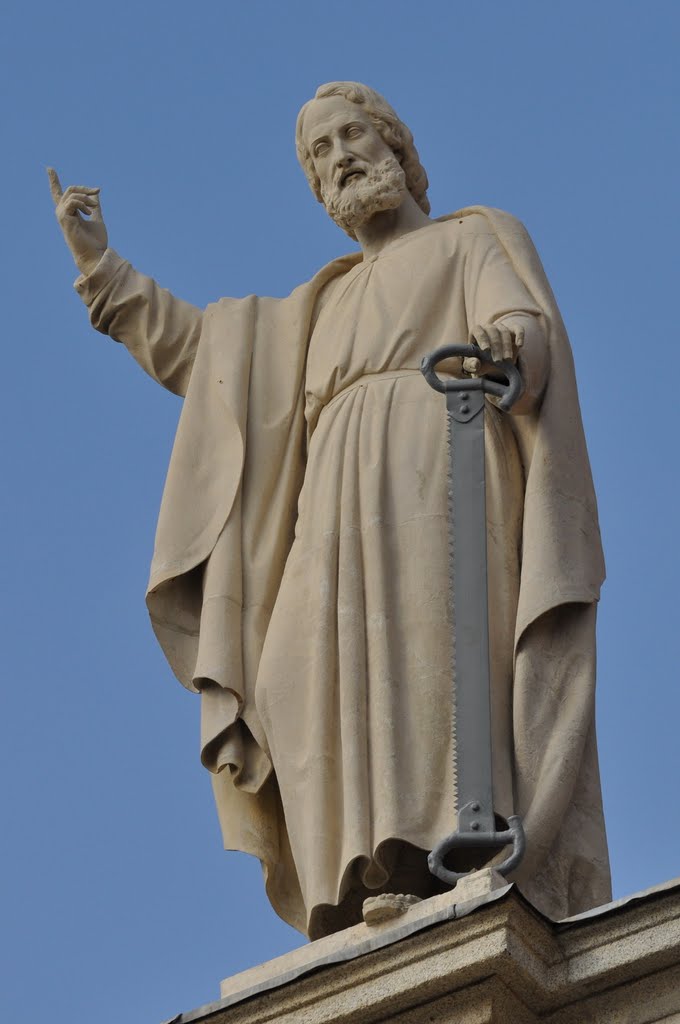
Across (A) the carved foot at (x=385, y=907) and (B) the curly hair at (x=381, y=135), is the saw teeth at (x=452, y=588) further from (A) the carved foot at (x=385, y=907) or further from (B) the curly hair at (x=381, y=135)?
(B) the curly hair at (x=381, y=135)

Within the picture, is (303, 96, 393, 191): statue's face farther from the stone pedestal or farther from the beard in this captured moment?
the stone pedestal

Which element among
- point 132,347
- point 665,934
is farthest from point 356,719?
point 132,347

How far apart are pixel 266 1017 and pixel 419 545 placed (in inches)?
89.2

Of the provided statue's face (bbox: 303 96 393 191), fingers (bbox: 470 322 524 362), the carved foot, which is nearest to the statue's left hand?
fingers (bbox: 470 322 524 362)

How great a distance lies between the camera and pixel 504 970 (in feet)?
27.3

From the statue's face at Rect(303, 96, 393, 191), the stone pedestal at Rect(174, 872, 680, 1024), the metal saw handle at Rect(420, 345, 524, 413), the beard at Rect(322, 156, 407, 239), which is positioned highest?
the statue's face at Rect(303, 96, 393, 191)

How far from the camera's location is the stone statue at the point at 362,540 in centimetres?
988

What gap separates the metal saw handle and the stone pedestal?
7.28 feet

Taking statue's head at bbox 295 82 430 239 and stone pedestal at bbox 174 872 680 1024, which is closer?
stone pedestal at bbox 174 872 680 1024

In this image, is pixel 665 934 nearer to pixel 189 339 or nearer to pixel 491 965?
pixel 491 965

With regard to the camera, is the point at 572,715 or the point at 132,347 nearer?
the point at 572,715

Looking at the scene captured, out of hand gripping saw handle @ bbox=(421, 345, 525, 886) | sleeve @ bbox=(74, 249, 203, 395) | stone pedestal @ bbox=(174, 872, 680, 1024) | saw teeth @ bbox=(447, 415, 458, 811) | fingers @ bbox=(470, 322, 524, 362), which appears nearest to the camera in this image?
stone pedestal @ bbox=(174, 872, 680, 1024)

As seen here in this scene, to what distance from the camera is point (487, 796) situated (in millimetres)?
9273

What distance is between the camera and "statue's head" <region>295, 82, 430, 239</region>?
1166cm
